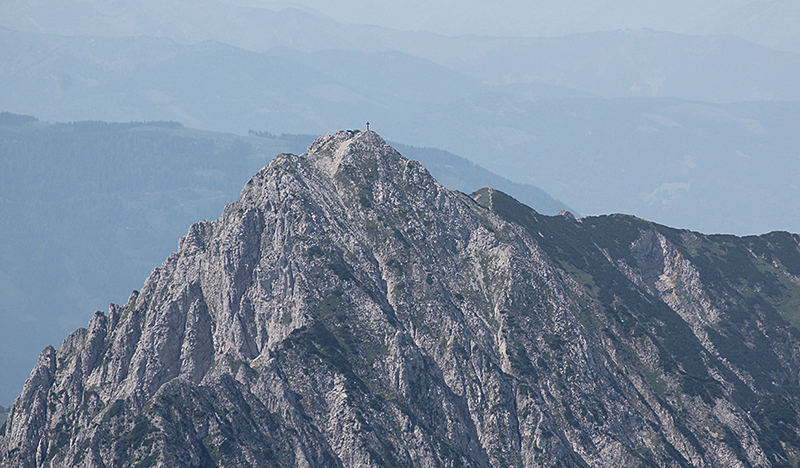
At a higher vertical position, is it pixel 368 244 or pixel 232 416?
pixel 368 244

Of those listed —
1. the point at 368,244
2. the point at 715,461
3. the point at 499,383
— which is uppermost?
the point at 368,244

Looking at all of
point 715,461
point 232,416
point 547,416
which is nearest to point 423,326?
point 547,416

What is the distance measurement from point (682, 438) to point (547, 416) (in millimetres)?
24944

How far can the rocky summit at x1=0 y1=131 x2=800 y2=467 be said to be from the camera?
124 m

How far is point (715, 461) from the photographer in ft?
473

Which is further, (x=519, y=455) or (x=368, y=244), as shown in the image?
(x=368, y=244)

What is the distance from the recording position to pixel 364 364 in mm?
136250

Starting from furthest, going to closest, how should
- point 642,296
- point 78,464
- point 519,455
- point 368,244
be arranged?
1. point 642,296
2. point 368,244
3. point 519,455
4. point 78,464

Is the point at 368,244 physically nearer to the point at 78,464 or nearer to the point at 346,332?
the point at 346,332

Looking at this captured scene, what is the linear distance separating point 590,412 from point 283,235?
60.3 m

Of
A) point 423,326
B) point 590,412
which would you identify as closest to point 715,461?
point 590,412

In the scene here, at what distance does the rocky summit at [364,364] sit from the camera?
407ft

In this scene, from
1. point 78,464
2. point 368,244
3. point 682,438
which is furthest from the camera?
point 368,244

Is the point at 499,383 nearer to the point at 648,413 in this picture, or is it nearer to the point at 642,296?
the point at 648,413
